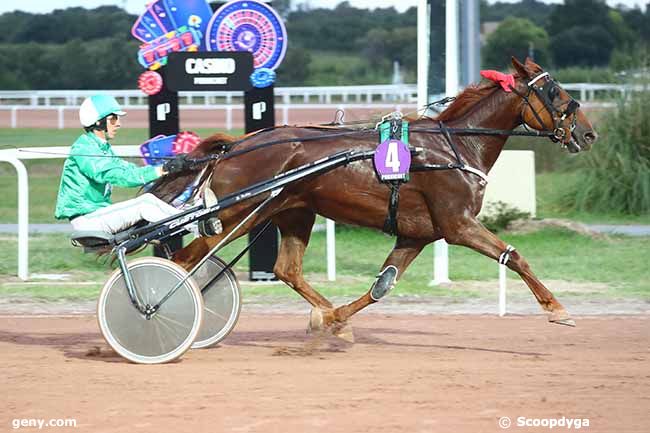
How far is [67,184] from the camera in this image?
723cm

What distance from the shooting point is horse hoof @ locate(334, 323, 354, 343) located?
25.8ft

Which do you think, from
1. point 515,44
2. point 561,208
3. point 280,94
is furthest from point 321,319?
point 515,44

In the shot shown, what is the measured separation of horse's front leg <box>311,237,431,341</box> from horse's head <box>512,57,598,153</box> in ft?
3.75

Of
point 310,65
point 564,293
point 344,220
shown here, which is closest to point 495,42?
point 310,65

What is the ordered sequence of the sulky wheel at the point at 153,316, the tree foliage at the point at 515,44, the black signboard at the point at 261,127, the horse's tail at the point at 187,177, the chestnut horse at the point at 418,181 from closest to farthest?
the sulky wheel at the point at 153,316 → the chestnut horse at the point at 418,181 → the horse's tail at the point at 187,177 → the black signboard at the point at 261,127 → the tree foliage at the point at 515,44

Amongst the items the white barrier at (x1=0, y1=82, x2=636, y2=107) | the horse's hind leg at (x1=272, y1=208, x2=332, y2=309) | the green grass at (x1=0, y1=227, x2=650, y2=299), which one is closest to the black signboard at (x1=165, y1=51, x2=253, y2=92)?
the green grass at (x1=0, y1=227, x2=650, y2=299)

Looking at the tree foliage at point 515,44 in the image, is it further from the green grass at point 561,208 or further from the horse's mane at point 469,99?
the horse's mane at point 469,99

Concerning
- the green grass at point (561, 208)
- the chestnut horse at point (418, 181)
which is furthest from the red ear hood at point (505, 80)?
the green grass at point (561, 208)

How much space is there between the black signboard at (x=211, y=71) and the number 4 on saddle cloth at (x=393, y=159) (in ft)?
9.59

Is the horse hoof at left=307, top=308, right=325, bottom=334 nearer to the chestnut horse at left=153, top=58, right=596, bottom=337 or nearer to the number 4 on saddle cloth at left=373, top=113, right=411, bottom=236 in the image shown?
the chestnut horse at left=153, top=58, right=596, bottom=337

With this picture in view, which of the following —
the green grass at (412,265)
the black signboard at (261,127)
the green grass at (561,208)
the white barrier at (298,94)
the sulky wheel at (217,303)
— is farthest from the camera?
the white barrier at (298,94)

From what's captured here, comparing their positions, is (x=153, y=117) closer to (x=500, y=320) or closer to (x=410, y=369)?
(x=500, y=320)

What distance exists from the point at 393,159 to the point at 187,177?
1451 millimetres

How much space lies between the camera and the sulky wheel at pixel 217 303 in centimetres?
785
